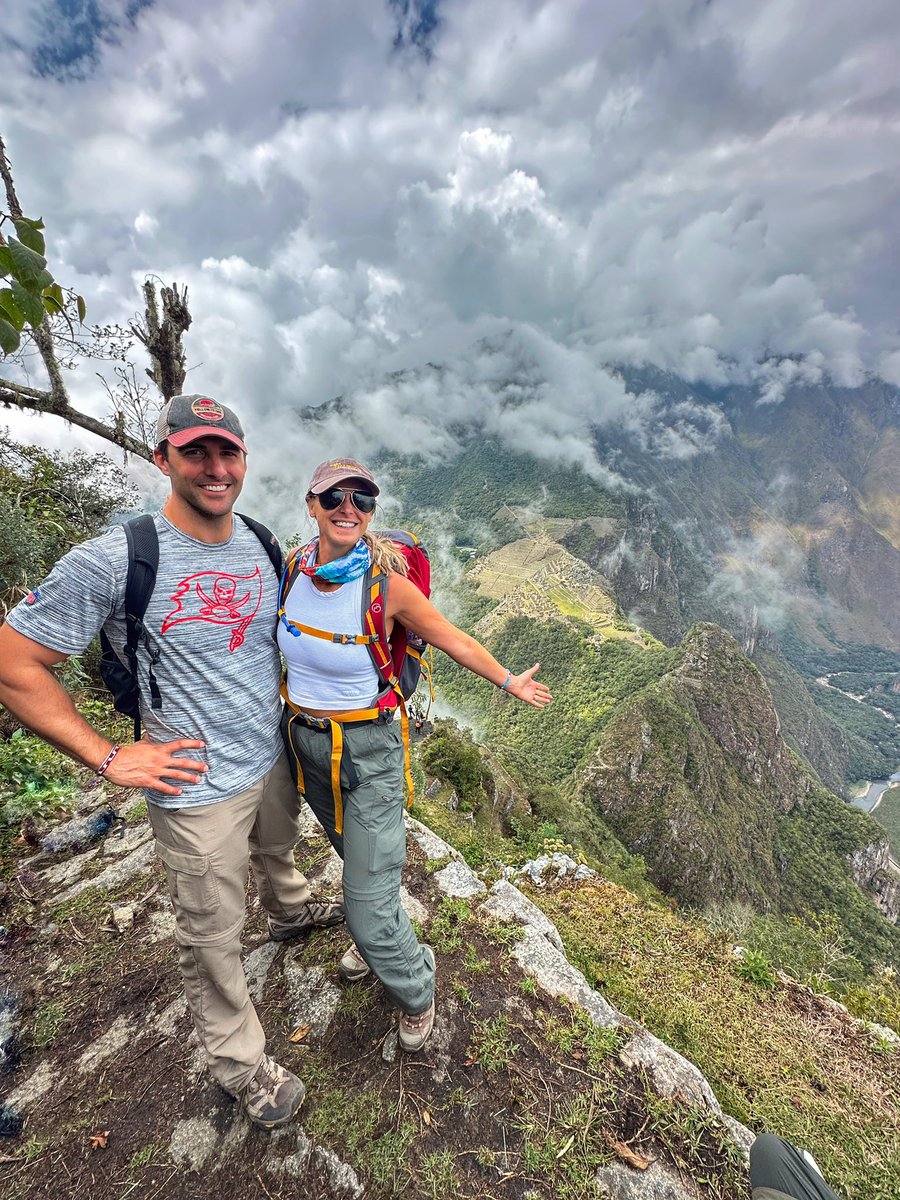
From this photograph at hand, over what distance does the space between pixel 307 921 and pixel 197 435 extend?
3611 millimetres

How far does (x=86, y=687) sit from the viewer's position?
7.58 meters

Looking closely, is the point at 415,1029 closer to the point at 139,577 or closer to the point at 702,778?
the point at 139,577

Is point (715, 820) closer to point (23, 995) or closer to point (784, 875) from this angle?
point (784, 875)

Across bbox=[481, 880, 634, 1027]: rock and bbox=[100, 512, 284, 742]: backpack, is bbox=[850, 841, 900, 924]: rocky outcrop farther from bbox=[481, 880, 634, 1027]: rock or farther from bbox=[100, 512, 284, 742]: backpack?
bbox=[100, 512, 284, 742]: backpack

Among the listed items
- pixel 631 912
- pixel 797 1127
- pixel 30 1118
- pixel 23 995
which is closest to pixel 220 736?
pixel 30 1118

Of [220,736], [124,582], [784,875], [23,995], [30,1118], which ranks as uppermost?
[124,582]

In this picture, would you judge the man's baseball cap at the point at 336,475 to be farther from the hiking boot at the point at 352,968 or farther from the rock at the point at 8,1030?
the rock at the point at 8,1030

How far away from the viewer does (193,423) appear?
2.32m

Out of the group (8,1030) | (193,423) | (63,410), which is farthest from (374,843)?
(63,410)

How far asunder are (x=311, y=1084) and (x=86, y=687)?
23.6ft

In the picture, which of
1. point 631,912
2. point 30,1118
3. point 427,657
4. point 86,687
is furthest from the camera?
point 86,687

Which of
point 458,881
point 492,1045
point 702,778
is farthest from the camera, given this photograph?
point 702,778

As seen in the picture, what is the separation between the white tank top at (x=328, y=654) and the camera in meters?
2.57

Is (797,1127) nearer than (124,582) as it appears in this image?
No
